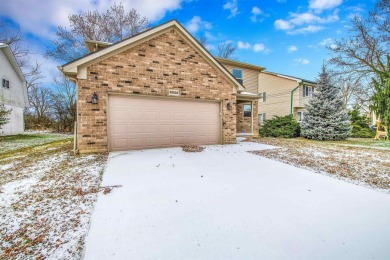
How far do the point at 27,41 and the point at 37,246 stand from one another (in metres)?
26.0

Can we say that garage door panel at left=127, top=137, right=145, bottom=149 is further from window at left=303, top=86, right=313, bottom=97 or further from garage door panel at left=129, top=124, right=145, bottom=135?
window at left=303, top=86, right=313, bottom=97

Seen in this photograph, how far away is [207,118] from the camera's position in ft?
28.3

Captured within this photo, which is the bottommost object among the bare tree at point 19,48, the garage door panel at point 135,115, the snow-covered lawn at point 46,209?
the snow-covered lawn at point 46,209

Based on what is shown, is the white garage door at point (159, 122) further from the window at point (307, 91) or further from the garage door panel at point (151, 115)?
the window at point (307, 91)

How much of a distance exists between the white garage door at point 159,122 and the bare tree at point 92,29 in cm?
1382

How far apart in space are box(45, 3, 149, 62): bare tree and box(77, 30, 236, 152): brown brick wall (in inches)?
492

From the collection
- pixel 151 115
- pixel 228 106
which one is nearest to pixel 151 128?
pixel 151 115

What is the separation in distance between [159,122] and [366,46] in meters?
19.8

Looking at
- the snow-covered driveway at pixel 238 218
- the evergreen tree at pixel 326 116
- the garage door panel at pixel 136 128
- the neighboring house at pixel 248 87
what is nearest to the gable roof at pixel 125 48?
the garage door panel at pixel 136 128

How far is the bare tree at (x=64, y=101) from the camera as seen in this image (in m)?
22.6

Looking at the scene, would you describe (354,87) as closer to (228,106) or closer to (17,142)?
(228,106)

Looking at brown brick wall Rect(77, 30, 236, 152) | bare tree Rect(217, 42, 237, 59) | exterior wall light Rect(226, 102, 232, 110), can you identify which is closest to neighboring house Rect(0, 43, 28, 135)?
brown brick wall Rect(77, 30, 236, 152)

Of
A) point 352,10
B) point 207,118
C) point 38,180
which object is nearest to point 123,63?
point 207,118

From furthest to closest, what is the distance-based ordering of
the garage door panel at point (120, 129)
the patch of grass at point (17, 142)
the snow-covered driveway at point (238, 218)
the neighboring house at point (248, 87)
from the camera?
1. the neighboring house at point (248, 87)
2. the patch of grass at point (17, 142)
3. the garage door panel at point (120, 129)
4. the snow-covered driveway at point (238, 218)
